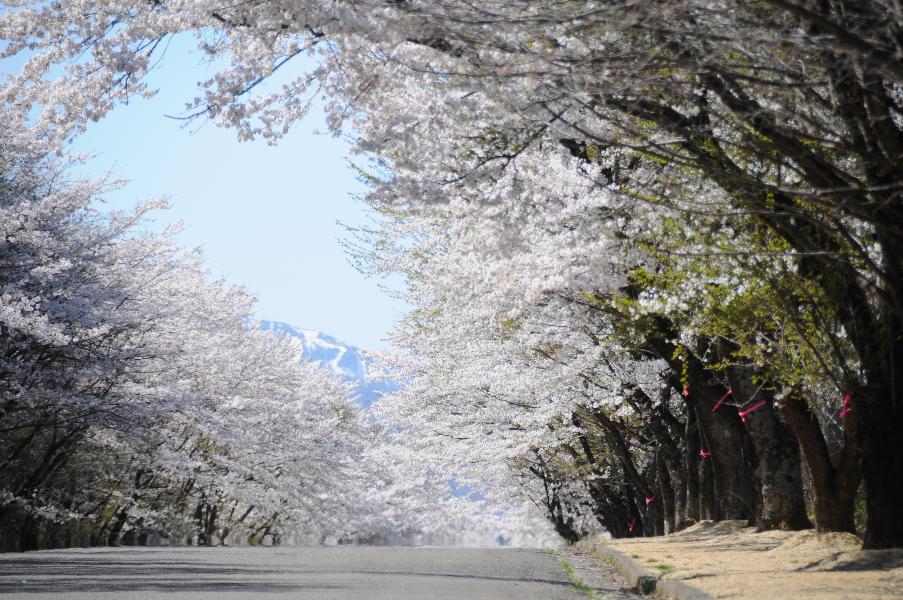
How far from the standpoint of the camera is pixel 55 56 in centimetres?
909

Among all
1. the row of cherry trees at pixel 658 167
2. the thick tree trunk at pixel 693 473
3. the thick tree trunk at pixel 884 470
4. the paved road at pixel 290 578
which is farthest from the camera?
the thick tree trunk at pixel 693 473

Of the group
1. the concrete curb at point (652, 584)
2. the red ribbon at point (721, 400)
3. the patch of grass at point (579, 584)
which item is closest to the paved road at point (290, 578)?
the patch of grass at point (579, 584)

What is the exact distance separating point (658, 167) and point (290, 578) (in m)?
6.18

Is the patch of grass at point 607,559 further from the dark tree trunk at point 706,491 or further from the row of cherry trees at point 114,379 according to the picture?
the row of cherry trees at point 114,379

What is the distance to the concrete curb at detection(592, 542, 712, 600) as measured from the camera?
750cm

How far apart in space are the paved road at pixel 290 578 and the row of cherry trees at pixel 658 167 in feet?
10.9

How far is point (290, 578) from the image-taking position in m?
11.3

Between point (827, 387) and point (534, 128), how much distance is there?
515 centimetres

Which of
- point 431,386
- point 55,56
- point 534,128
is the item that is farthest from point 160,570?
point 431,386

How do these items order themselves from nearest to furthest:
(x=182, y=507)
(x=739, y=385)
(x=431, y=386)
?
(x=739, y=385) → (x=431, y=386) → (x=182, y=507)

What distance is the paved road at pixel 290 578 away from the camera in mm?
9078

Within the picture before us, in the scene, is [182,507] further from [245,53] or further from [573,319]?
[245,53]

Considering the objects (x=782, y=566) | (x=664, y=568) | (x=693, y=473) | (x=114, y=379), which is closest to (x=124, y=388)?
(x=114, y=379)

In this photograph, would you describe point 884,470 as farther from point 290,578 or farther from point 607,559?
point 290,578
